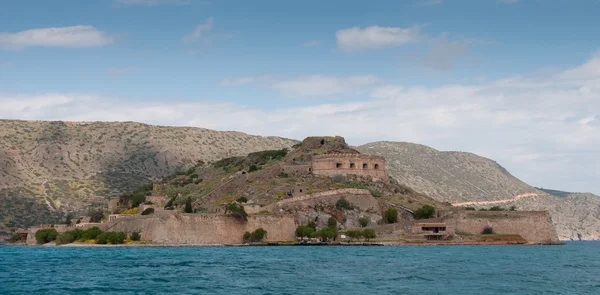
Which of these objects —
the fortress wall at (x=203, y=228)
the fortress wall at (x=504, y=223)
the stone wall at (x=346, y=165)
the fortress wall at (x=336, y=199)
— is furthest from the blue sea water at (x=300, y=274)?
the stone wall at (x=346, y=165)

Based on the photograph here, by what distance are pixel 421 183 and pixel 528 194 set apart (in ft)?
111

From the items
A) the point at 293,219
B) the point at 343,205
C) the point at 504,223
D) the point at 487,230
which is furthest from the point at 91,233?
the point at 504,223

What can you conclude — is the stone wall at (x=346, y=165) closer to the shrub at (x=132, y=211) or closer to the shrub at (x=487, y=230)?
the shrub at (x=487, y=230)

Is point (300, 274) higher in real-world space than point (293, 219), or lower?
lower

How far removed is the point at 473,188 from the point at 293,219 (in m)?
92.1

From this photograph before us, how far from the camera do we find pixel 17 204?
15188 cm

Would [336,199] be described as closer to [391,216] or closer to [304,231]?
[391,216]

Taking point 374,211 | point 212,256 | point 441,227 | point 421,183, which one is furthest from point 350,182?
point 421,183

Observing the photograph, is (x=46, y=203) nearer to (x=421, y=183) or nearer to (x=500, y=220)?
(x=421, y=183)

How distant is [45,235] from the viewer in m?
109

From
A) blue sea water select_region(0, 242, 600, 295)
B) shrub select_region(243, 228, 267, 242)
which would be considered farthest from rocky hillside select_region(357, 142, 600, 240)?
blue sea water select_region(0, 242, 600, 295)

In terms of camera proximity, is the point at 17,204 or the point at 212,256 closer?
the point at 212,256

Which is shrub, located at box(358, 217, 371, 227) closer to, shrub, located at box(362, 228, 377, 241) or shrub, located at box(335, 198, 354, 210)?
shrub, located at box(335, 198, 354, 210)

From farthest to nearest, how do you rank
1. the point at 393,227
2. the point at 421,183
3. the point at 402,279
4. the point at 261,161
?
the point at 421,183 < the point at 261,161 < the point at 393,227 < the point at 402,279
